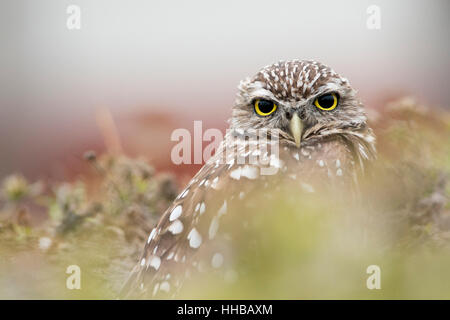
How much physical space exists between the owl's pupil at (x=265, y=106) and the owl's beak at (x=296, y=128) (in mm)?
87

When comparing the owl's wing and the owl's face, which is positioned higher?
the owl's face

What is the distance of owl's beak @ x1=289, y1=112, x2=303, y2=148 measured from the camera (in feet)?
3.54

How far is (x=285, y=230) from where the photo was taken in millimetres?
477

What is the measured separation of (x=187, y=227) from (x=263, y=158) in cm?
24

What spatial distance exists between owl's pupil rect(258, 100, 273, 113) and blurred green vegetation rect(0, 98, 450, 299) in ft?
0.98

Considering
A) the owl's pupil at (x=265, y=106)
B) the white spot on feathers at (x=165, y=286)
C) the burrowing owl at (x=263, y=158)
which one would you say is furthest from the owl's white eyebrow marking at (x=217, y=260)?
the owl's pupil at (x=265, y=106)

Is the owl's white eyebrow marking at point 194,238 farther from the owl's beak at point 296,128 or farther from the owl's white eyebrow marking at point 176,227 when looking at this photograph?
the owl's beak at point 296,128

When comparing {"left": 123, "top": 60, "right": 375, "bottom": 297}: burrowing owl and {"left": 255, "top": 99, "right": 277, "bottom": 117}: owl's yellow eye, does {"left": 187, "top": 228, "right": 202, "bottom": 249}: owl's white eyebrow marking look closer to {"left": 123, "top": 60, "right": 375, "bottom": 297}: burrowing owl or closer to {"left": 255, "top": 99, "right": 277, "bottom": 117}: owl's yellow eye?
{"left": 123, "top": 60, "right": 375, "bottom": 297}: burrowing owl

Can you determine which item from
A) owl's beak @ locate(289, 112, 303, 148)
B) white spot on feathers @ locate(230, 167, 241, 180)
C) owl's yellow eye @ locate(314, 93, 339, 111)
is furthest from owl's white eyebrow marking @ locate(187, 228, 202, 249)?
owl's yellow eye @ locate(314, 93, 339, 111)

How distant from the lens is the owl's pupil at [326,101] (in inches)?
45.4

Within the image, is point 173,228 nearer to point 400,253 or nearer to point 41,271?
point 41,271

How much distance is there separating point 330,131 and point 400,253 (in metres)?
0.67

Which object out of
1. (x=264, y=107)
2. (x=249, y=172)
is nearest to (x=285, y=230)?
(x=249, y=172)

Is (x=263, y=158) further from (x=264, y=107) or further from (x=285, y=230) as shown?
(x=285, y=230)
